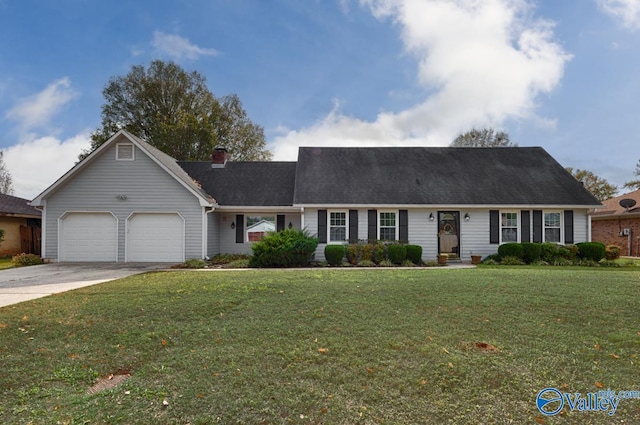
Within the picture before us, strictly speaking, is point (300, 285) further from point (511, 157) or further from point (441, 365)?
point (511, 157)

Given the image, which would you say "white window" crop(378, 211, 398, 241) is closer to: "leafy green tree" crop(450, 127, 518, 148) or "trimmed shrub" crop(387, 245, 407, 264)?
"trimmed shrub" crop(387, 245, 407, 264)

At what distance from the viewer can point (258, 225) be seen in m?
17.5

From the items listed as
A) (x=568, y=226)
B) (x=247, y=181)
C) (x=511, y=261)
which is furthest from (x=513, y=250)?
(x=247, y=181)

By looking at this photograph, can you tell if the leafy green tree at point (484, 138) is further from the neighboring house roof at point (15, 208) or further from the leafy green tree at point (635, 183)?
the neighboring house roof at point (15, 208)

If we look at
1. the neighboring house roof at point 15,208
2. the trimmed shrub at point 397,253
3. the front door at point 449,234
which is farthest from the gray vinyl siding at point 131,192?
the front door at point 449,234

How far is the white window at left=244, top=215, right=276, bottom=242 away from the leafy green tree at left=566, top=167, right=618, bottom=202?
32405 millimetres

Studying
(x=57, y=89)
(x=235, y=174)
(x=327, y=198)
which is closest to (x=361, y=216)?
(x=327, y=198)

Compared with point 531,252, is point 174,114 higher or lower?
higher

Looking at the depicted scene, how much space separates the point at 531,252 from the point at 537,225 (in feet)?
6.35

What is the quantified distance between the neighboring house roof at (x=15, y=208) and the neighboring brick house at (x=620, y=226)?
101ft

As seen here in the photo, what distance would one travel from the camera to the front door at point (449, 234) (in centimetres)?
1630

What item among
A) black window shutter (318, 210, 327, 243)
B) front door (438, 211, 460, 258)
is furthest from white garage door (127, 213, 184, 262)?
front door (438, 211, 460, 258)

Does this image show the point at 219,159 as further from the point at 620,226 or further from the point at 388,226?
the point at 620,226

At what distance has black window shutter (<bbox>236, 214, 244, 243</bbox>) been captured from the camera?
17.3 metres
